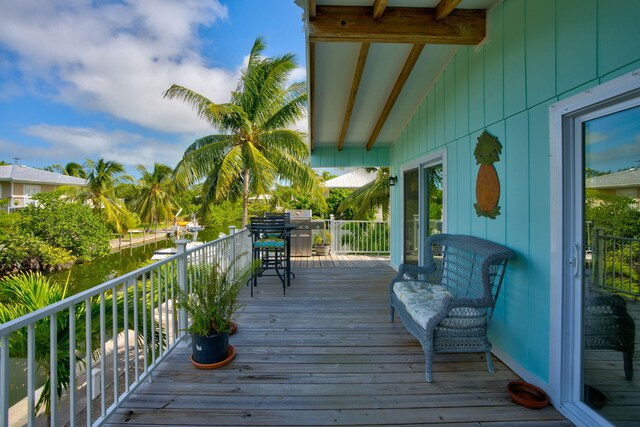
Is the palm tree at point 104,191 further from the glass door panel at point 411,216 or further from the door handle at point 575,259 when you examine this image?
the door handle at point 575,259

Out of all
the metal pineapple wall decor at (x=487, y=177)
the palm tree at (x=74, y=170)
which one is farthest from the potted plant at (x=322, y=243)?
the palm tree at (x=74, y=170)

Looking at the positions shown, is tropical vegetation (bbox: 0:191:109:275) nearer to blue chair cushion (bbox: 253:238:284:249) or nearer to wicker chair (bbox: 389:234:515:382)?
blue chair cushion (bbox: 253:238:284:249)

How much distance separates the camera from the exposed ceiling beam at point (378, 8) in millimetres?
2408

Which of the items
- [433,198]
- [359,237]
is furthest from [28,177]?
[433,198]

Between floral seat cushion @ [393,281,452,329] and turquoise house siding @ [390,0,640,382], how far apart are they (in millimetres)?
534

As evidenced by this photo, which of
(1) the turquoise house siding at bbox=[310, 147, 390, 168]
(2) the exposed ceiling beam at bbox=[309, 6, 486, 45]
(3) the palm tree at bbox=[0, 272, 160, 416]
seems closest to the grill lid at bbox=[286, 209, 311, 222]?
(1) the turquoise house siding at bbox=[310, 147, 390, 168]

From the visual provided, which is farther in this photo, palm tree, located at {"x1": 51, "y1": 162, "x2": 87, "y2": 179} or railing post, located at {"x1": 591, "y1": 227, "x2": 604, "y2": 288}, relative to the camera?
palm tree, located at {"x1": 51, "y1": 162, "x2": 87, "y2": 179}

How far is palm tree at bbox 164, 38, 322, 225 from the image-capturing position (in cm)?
866

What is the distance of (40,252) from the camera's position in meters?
11.4

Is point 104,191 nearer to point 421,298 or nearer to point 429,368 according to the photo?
point 421,298

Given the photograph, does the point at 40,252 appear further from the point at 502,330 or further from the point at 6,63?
the point at 6,63

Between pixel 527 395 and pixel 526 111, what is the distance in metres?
2.01

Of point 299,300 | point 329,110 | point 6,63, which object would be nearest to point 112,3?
point 329,110

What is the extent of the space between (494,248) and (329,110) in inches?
128
